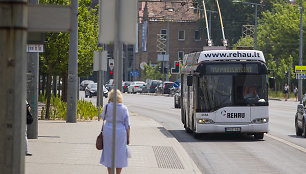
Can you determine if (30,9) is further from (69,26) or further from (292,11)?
(292,11)

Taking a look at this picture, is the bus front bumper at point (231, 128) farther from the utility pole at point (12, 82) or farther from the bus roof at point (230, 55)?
the utility pole at point (12, 82)

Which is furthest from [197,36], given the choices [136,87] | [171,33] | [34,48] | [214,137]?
[34,48]

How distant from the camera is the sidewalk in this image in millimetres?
12741

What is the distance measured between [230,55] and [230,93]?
3.97 ft

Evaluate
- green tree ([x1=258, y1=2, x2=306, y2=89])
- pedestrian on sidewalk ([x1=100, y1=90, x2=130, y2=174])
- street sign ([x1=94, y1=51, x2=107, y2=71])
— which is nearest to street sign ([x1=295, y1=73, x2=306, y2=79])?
green tree ([x1=258, y1=2, x2=306, y2=89])

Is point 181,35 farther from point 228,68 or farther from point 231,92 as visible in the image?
point 231,92

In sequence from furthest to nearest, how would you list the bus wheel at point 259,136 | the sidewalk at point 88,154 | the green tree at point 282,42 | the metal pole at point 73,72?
the green tree at point 282,42 → the metal pole at point 73,72 → the bus wheel at point 259,136 → the sidewalk at point 88,154

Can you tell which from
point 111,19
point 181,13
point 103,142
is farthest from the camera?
point 181,13

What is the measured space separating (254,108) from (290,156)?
4470mm

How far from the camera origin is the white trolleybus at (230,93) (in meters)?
21.1

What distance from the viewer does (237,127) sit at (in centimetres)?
2116

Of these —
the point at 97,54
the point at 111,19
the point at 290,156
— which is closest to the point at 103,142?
the point at 111,19

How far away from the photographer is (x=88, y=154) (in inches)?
599

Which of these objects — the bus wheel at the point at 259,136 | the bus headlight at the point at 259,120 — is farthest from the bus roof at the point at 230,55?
the bus wheel at the point at 259,136
